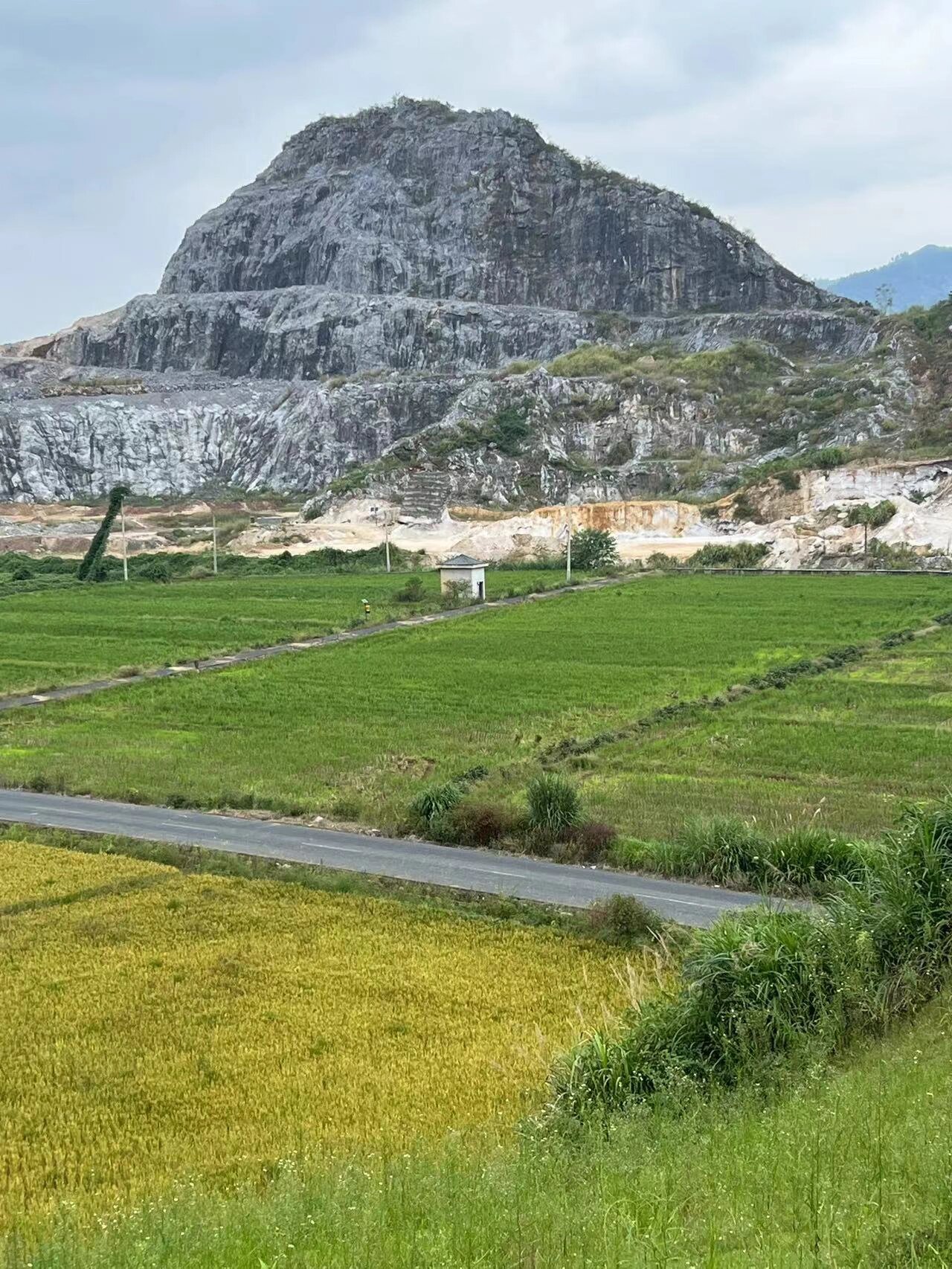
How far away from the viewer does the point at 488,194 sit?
511 ft

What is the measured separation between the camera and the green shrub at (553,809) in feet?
60.4

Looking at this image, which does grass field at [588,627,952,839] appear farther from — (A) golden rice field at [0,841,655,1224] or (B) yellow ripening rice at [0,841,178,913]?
(B) yellow ripening rice at [0,841,178,913]

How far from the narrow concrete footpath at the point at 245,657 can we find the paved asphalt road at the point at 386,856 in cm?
1091

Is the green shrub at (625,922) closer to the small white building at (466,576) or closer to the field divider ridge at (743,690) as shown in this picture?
the field divider ridge at (743,690)

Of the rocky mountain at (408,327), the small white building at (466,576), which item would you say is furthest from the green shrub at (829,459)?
the small white building at (466,576)

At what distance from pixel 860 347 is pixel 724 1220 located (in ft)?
427

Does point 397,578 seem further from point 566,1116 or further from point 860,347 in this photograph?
point 860,347

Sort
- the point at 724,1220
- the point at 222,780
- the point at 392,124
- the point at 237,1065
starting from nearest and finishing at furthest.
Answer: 1. the point at 724,1220
2. the point at 237,1065
3. the point at 222,780
4. the point at 392,124

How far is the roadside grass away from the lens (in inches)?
238

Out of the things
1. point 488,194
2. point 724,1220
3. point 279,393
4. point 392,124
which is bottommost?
point 724,1220

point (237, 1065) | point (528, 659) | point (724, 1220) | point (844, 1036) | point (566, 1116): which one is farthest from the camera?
point (528, 659)

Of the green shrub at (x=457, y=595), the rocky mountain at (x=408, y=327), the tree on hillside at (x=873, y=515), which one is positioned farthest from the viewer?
the rocky mountain at (x=408, y=327)

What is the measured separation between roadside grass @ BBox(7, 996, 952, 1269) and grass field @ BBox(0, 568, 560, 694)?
28.0 meters

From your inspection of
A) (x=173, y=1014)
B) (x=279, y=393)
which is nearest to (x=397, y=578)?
(x=173, y=1014)
